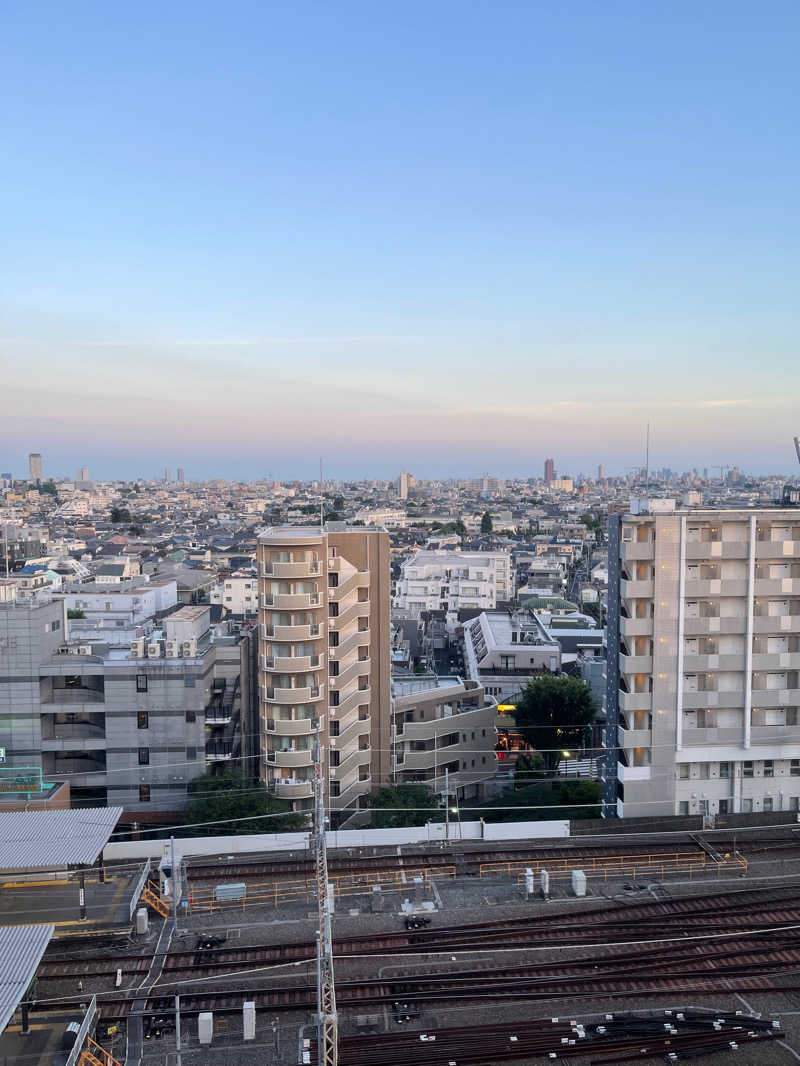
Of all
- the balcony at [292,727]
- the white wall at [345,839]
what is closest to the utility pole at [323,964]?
the white wall at [345,839]

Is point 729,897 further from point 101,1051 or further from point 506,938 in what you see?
point 101,1051

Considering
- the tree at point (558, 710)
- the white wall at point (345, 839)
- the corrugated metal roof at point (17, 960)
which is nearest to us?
the corrugated metal roof at point (17, 960)

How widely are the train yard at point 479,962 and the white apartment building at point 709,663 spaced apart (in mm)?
1551

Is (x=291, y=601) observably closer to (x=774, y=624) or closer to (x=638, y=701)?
(x=638, y=701)

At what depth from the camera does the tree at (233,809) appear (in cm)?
1261

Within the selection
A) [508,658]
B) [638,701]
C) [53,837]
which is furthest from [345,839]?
[508,658]

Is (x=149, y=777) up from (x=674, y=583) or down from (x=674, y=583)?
down

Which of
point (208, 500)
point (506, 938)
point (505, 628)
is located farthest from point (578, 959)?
point (208, 500)

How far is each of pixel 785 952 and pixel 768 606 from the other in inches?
221

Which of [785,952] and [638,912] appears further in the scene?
[638,912]

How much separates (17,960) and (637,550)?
31.5ft

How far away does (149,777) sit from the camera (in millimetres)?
14000

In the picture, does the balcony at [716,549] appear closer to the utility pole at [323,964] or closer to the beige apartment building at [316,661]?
the beige apartment building at [316,661]

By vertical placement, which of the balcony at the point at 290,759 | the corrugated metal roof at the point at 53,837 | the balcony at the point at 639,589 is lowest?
the balcony at the point at 290,759
